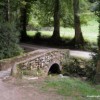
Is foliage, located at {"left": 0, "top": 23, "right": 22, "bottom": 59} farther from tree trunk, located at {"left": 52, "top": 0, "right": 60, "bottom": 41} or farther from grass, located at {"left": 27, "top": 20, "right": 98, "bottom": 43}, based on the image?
grass, located at {"left": 27, "top": 20, "right": 98, "bottom": 43}

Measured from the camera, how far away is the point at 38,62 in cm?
1498

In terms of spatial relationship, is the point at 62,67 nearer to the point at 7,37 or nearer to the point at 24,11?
the point at 7,37

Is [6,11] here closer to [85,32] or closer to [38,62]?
[38,62]

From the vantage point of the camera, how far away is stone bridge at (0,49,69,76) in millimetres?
12359

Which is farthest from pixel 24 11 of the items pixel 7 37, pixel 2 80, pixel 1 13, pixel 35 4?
pixel 2 80

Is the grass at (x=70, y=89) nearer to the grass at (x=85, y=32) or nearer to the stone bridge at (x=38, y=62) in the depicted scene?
the stone bridge at (x=38, y=62)

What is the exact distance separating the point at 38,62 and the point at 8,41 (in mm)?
2461

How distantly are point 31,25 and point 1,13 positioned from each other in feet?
47.8

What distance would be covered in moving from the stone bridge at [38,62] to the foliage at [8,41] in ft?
3.16

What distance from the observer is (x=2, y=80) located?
393 inches

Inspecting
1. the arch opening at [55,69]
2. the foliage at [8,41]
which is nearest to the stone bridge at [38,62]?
the arch opening at [55,69]

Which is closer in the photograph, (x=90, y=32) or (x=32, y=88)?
(x=32, y=88)

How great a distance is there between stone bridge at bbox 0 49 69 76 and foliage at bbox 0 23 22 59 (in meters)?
0.96

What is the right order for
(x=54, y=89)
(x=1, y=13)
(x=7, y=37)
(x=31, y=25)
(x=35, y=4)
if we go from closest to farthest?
1. (x=54, y=89)
2. (x=7, y=37)
3. (x=1, y=13)
4. (x=35, y=4)
5. (x=31, y=25)
